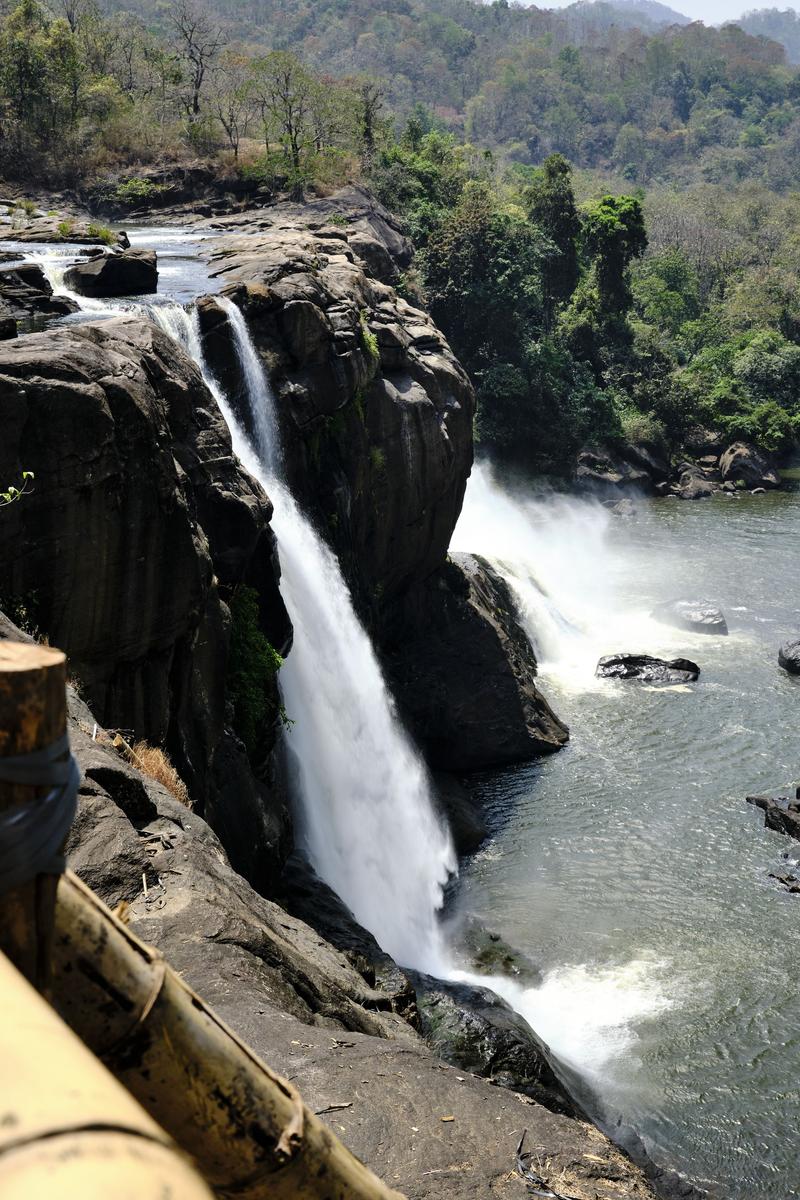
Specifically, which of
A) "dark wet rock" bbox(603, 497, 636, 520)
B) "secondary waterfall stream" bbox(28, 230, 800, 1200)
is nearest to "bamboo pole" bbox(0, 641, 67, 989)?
"secondary waterfall stream" bbox(28, 230, 800, 1200)

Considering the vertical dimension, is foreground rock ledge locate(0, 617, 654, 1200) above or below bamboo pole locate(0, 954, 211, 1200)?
below

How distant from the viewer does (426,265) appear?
159ft

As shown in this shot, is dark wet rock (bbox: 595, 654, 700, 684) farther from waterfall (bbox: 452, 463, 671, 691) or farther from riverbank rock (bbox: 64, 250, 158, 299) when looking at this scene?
riverbank rock (bbox: 64, 250, 158, 299)

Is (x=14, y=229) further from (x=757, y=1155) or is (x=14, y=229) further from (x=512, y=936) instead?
(x=757, y=1155)

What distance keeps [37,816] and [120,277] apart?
69.0ft

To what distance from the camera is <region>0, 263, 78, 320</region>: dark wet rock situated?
17.4 m

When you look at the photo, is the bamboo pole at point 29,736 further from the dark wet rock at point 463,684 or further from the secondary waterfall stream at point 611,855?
the dark wet rock at point 463,684

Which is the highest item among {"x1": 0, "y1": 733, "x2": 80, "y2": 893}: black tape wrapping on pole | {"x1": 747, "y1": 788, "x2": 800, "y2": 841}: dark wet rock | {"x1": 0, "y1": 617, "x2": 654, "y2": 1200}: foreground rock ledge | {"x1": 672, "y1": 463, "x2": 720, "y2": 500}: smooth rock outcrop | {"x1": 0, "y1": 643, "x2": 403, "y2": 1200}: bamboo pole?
{"x1": 0, "y1": 733, "x2": 80, "y2": 893}: black tape wrapping on pole

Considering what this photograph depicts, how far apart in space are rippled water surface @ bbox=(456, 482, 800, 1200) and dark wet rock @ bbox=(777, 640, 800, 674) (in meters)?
0.29

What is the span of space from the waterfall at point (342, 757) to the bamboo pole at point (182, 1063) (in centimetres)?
1460

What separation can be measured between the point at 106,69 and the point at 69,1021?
67934 mm

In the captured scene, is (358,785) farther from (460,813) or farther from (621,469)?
(621,469)

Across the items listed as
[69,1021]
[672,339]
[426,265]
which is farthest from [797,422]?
[69,1021]

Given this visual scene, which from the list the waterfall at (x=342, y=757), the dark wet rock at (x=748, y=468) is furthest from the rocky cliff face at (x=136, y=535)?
the dark wet rock at (x=748, y=468)
